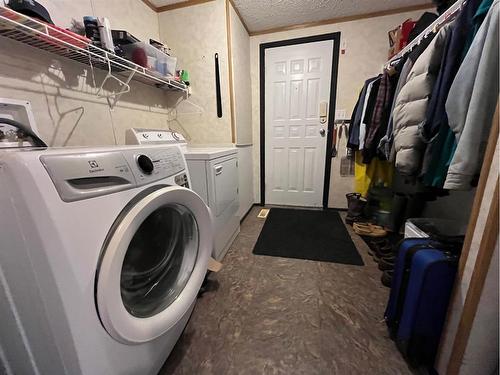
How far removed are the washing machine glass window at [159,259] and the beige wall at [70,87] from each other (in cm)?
88

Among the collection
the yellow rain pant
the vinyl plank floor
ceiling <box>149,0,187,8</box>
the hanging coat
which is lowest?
the vinyl plank floor

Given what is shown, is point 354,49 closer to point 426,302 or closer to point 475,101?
point 475,101

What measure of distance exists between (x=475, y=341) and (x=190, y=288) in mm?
992

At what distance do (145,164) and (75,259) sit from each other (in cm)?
31

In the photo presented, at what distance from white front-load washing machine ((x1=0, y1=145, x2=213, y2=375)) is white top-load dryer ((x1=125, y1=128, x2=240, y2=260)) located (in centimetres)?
61

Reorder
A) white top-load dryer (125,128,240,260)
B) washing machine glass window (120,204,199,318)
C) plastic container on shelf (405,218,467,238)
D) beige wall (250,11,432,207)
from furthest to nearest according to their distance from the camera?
beige wall (250,11,432,207)
white top-load dryer (125,128,240,260)
plastic container on shelf (405,218,467,238)
washing machine glass window (120,204,199,318)

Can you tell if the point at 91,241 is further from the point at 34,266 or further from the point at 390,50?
the point at 390,50

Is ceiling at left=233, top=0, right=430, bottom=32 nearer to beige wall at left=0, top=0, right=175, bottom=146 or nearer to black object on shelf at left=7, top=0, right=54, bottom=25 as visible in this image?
beige wall at left=0, top=0, right=175, bottom=146

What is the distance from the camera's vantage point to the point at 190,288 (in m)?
0.81

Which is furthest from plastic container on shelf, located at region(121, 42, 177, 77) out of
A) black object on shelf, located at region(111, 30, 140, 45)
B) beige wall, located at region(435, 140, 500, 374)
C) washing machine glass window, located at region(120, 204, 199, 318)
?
beige wall, located at region(435, 140, 500, 374)

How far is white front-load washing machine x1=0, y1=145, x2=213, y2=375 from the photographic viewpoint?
0.41m

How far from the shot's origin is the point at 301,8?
191 cm

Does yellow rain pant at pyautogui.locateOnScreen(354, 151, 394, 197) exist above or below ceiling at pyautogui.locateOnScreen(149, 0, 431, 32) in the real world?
below

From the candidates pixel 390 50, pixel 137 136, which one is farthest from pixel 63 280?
pixel 390 50
